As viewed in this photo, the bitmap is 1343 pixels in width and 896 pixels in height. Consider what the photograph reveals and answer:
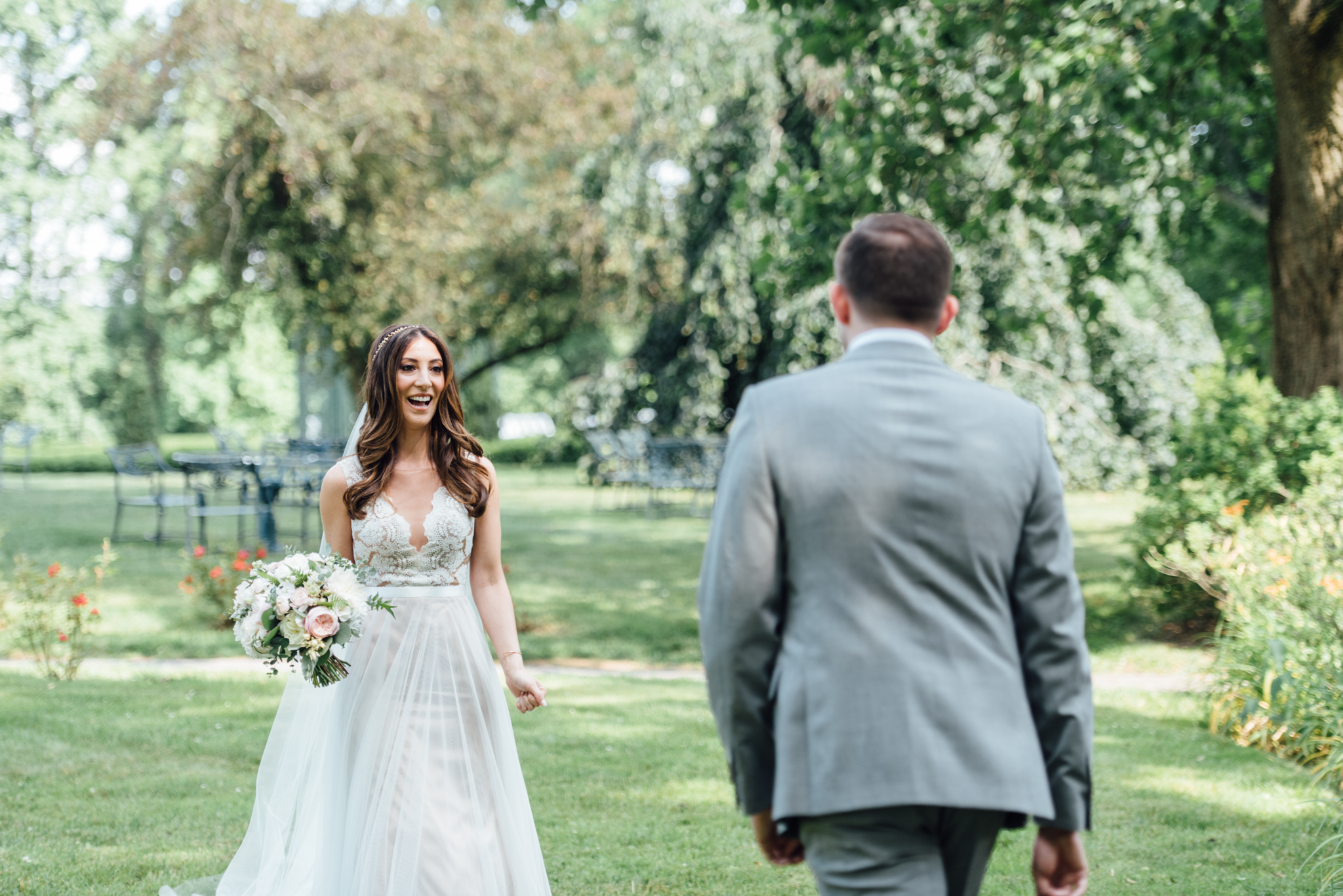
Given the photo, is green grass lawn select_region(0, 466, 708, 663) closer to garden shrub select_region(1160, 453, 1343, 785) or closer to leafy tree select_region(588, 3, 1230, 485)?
leafy tree select_region(588, 3, 1230, 485)

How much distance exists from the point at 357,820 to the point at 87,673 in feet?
17.9

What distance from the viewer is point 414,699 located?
3.35 meters

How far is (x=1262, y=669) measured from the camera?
244 inches

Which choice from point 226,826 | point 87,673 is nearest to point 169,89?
point 87,673

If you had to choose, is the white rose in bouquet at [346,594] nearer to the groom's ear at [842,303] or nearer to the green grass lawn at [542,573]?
the groom's ear at [842,303]

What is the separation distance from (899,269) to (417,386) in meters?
1.86

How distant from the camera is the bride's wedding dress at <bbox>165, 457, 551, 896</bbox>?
126 inches

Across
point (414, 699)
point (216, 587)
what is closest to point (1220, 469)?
point (414, 699)

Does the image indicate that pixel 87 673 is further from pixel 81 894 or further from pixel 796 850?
pixel 796 850

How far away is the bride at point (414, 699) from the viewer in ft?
10.6

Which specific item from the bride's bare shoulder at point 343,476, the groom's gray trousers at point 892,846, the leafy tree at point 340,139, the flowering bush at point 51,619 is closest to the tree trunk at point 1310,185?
the bride's bare shoulder at point 343,476

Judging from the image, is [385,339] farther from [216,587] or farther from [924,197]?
[924,197]

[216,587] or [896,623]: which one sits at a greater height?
[896,623]

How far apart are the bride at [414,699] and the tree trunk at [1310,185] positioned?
7.29 metres
